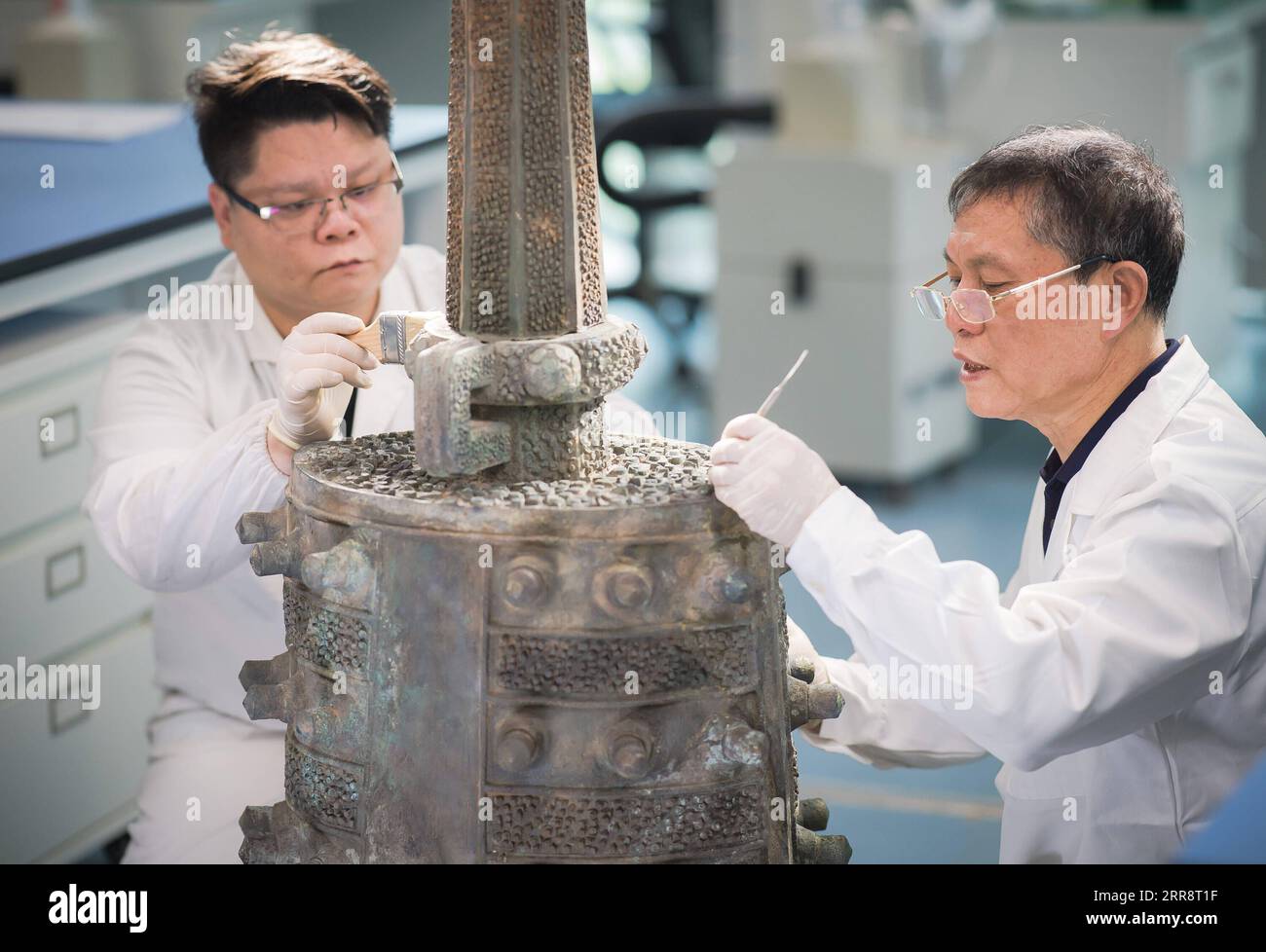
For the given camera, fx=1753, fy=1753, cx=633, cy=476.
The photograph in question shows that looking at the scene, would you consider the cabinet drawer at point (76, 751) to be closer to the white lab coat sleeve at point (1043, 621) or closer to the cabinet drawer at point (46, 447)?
the cabinet drawer at point (46, 447)

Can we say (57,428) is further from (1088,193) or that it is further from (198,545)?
(1088,193)

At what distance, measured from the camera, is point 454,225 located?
1.70m

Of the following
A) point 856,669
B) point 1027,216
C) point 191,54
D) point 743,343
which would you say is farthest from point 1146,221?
point 743,343

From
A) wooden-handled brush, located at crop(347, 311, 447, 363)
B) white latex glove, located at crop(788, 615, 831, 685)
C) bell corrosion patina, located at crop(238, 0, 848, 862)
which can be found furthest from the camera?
white latex glove, located at crop(788, 615, 831, 685)

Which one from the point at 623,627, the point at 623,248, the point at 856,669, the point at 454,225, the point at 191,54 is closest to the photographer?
the point at 623,627

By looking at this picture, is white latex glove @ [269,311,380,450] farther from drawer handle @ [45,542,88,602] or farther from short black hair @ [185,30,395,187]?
drawer handle @ [45,542,88,602]

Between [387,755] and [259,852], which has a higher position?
[387,755]

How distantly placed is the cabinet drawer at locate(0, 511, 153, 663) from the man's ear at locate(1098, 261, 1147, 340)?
1.78 meters

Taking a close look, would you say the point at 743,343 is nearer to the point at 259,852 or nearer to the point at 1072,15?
the point at 1072,15

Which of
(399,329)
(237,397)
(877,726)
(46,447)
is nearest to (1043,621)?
(877,726)

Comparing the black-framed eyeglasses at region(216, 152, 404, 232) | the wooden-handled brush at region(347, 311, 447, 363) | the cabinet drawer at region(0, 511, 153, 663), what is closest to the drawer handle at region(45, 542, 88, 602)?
the cabinet drawer at region(0, 511, 153, 663)

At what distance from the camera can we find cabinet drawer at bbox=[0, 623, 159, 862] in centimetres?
283

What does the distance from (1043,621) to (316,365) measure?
79 cm

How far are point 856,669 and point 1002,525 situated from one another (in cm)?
279
